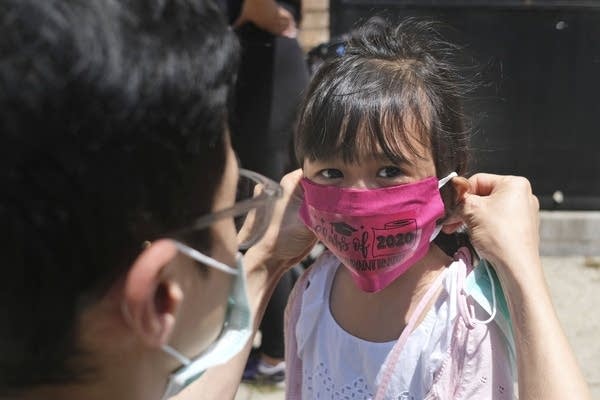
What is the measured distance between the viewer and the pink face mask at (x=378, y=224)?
185 centimetres

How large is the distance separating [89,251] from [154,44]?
263 millimetres

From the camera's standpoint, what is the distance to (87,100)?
3.16 feet

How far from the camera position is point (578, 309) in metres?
4.73

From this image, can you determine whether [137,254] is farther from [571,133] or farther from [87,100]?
[571,133]

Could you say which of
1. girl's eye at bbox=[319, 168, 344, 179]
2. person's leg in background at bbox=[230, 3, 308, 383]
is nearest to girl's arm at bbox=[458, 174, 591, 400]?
girl's eye at bbox=[319, 168, 344, 179]

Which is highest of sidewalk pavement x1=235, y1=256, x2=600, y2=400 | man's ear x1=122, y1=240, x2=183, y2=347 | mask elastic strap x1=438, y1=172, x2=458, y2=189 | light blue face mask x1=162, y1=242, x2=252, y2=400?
man's ear x1=122, y1=240, x2=183, y2=347

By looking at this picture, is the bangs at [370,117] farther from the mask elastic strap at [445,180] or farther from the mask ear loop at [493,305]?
the mask ear loop at [493,305]

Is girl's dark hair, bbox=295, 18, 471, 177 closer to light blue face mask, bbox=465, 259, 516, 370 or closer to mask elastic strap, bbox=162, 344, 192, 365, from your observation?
light blue face mask, bbox=465, 259, 516, 370

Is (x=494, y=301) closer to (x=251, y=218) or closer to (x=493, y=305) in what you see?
(x=493, y=305)

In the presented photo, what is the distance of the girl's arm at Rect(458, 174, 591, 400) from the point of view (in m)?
1.59

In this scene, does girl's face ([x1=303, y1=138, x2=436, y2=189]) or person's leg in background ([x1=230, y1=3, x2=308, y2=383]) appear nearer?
girl's face ([x1=303, y1=138, x2=436, y2=189])

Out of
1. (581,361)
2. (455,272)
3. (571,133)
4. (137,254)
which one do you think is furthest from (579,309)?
(137,254)

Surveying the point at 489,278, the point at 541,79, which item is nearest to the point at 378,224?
the point at 489,278

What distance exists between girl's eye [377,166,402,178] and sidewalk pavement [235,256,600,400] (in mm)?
2294
